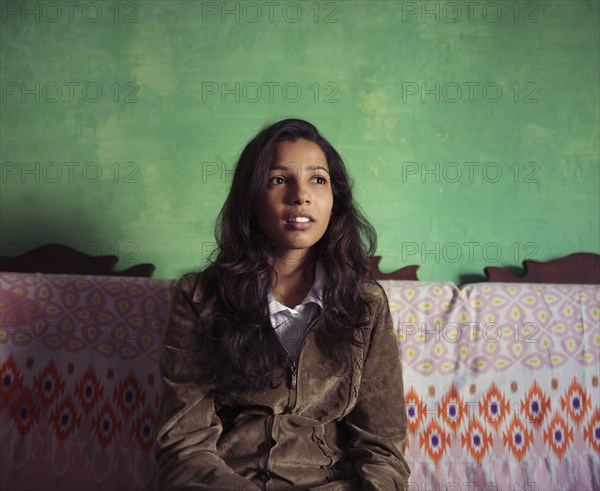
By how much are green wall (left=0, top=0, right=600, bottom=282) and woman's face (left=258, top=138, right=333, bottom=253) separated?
757 millimetres

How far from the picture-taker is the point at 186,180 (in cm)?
223

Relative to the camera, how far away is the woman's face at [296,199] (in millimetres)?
1430

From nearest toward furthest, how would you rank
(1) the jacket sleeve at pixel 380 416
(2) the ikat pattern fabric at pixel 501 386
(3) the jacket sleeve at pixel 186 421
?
1. (3) the jacket sleeve at pixel 186 421
2. (1) the jacket sleeve at pixel 380 416
3. (2) the ikat pattern fabric at pixel 501 386

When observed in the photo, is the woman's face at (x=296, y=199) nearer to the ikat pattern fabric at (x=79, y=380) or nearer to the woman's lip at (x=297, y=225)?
the woman's lip at (x=297, y=225)

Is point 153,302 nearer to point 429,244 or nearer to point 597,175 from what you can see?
point 429,244

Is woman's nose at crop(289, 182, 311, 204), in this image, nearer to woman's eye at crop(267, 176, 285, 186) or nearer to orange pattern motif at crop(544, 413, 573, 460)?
woman's eye at crop(267, 176, 285, 186)

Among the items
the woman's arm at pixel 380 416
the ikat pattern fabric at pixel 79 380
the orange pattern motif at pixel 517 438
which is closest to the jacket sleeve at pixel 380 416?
the woman's arm at pixel 380 416

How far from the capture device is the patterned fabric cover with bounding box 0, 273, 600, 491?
70.3 inches

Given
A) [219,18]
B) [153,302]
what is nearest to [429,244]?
[153,302]

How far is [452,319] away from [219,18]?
1387 mm

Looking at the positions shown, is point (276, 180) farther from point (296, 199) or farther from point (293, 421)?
point (293, 421)

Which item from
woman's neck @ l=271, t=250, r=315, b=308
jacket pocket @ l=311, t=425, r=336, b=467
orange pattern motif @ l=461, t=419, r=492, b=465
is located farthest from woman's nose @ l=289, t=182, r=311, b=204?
orange pattern motif @ l=461, t=419, r=492, b=465

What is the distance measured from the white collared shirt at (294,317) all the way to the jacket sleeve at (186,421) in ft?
0.66

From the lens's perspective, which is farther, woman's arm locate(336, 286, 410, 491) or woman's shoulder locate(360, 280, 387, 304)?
woman's shoulder locate(360, 280, 387, 304)
